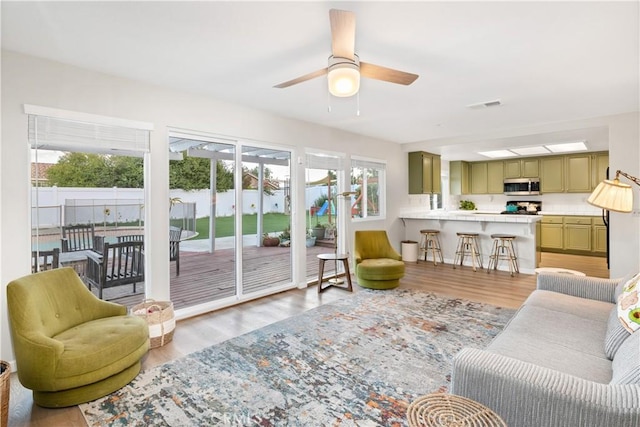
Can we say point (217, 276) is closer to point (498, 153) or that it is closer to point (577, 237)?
point (498, 153)

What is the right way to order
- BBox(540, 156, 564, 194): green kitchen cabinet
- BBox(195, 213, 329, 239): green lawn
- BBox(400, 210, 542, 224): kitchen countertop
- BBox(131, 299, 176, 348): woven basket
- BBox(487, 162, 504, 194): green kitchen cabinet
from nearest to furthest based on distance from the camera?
BBox(131, 299, 176, 348): woven basket
BBox(195, 213, 329, 239): green lawn
BBox(400, 210, 542, 224): kitchen countertop
BBox(540, 156, 564, 194): green kitchen cabinet
BBox(487, 162, 504, 194): green kitchen cabinet

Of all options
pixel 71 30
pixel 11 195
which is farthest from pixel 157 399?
pixel 71 30

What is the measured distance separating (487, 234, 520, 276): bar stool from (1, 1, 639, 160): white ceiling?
2.56 m

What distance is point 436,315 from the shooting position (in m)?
3.75

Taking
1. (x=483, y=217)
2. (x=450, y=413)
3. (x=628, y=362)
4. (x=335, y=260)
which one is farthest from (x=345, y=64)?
(x=483, y=217)

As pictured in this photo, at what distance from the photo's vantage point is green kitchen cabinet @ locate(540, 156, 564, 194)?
7.83 meters

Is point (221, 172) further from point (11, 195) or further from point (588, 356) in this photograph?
point (588, 356)

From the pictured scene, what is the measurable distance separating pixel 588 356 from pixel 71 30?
3.93 m

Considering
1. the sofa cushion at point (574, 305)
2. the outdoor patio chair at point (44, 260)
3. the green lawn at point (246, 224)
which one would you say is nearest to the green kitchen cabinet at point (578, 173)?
the sofa cushion at point (574, 305)

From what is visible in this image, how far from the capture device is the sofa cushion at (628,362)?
1.29 metres

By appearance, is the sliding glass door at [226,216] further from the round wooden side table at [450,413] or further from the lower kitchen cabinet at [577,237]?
the lower kitchen cabinet at [577,237]

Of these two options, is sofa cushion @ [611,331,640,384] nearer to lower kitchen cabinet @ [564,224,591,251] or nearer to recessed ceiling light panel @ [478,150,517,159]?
recessed ceiling light panel @ [478,150,517,159]

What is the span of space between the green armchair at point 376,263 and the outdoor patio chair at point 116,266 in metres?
2.87

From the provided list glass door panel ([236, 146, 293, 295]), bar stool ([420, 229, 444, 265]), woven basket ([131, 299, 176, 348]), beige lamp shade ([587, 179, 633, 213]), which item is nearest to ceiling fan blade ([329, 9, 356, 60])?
beige lamp shade ([587, 179, 633, 213])
